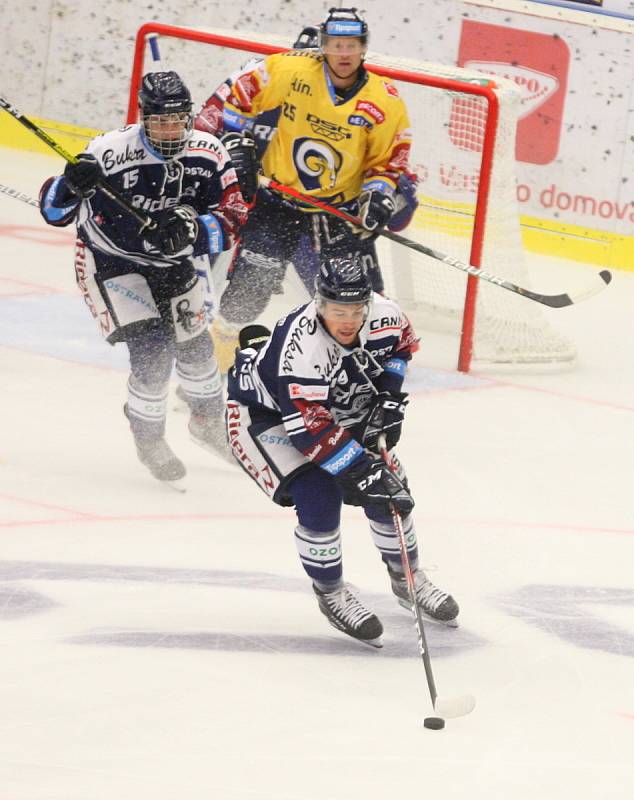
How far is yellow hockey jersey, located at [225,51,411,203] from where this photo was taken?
17.4ft

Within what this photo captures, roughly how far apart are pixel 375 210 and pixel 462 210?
158cm

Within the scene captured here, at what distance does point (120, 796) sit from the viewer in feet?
9.23

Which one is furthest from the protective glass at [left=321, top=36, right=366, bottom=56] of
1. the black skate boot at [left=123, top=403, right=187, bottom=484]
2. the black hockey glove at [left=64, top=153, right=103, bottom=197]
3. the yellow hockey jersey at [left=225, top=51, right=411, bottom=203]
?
the black skate boot at [left=123, top=403, right=187, bottom=484]

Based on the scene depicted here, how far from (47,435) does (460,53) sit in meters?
3.72

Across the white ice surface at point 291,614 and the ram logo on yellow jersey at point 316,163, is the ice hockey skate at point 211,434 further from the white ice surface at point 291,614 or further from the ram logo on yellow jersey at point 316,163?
the ram logo on yellow jersey at point 316,163

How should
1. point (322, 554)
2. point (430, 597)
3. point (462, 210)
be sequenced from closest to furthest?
point (322, 554) < point (430, 597) < point (462, 210)

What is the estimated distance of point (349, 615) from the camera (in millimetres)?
3658

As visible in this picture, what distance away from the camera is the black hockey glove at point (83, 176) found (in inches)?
172

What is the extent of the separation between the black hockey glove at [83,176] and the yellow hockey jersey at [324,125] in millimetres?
1058

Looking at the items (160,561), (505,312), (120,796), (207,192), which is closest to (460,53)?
(505,312)

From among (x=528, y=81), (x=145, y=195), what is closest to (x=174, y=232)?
(x=145, y=195)

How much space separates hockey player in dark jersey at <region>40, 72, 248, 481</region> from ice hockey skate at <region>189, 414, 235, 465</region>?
127mm

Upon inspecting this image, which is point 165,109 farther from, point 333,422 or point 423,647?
point 423,647

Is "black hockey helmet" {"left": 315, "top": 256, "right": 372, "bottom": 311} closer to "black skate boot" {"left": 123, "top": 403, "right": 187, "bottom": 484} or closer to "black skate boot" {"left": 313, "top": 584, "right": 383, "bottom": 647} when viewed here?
"black skate boot" {"left": 313, "top": 584, "right": 383, "bottom": 647}
